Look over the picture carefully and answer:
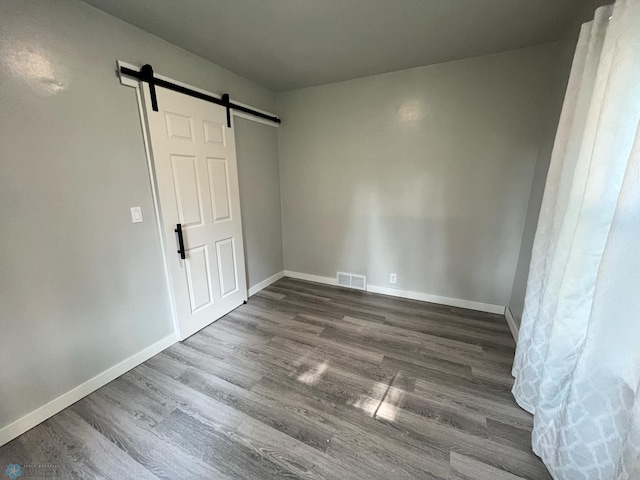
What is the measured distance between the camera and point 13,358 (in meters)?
1.37

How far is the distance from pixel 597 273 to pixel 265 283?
3.02 m

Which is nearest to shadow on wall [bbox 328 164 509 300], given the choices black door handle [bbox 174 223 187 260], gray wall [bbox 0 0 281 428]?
black door handle [bbox 174 223 187 260]

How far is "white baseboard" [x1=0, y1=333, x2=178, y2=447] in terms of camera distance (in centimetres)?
138

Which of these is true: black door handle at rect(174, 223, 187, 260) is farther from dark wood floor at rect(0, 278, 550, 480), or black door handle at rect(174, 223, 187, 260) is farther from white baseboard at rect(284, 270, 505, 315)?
white baseboard at rect(284, 270, 505, 315)

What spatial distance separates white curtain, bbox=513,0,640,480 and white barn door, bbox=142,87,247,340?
2.52 m

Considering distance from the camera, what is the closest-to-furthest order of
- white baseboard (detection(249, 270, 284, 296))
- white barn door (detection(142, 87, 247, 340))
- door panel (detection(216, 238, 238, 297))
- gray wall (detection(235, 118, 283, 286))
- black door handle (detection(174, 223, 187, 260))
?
white barn door (detection(142, 87, 247, 340)) < black door handle (detection(174, 223, 187, 260)) < door panel (detection(216, 238, 238, 297)) < gray wall (detection(235, 118, 283, 286)) < white baseboard (detection(249, 270, 284, 296))

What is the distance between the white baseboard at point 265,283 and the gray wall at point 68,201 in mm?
1248

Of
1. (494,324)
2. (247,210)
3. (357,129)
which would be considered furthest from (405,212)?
(247,210)

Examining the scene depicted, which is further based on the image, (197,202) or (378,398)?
(197,202)

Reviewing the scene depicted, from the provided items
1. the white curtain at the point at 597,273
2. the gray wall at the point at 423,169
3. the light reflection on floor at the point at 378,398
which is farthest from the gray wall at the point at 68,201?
the white curtain at the point at 597,273

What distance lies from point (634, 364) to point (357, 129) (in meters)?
2.69

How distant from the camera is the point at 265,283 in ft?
10.9

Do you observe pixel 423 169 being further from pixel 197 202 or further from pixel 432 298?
pixel 197 202

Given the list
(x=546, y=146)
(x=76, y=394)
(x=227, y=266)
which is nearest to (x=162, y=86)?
(x=227, y=266)
